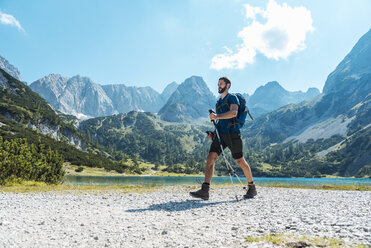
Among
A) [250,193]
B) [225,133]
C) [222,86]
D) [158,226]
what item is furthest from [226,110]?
[158,226]

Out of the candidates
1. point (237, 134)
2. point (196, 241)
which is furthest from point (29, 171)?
point (196, 241)

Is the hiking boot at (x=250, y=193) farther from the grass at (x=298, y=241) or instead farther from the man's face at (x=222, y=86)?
the grass at (x=298, y=241)

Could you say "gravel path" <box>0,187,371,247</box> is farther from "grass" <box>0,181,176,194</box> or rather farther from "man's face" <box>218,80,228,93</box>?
"grass" <box>0,181,176,194</box>

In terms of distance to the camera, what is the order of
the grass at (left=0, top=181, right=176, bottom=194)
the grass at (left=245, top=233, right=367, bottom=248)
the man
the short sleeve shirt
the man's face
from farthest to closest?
the grass at (left=0, top=181, right=176, bottom=194) → the man's face → the short sleeve shirt → the man → the grass at (left=245, top=233, right=367, bottom=248)

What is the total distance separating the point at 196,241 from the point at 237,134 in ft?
18.5

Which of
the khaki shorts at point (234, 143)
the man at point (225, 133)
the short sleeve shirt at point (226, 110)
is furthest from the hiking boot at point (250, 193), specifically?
the short sleeve shirt at point (226, 110)

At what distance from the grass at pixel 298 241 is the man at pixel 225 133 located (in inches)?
200

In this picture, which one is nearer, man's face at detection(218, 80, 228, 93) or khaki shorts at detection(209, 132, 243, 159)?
khaki shorts at detection(209, 132, 243, 159)

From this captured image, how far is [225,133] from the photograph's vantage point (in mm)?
→ 9664

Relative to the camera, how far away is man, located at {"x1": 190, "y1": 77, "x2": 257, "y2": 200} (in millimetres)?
9383

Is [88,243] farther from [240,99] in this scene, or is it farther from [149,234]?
[240,99]

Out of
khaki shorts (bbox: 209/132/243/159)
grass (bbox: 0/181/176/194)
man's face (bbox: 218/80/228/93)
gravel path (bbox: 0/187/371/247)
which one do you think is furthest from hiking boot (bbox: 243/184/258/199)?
grass (bbox: 0/181/176/194)

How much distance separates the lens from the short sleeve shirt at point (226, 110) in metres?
9.53

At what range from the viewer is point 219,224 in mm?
5852
